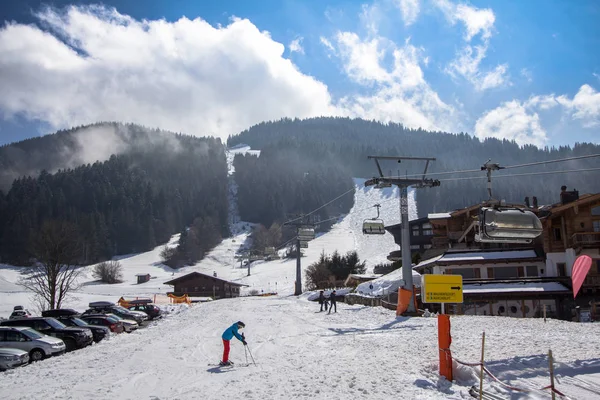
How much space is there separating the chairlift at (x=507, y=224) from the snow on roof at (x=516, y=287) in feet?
90.0

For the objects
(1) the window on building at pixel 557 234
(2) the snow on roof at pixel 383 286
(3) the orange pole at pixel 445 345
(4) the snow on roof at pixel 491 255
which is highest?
(1) the window on building at pixel 557 234

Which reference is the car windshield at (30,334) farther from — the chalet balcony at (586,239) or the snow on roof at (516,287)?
the chalet balcony at (586,239)

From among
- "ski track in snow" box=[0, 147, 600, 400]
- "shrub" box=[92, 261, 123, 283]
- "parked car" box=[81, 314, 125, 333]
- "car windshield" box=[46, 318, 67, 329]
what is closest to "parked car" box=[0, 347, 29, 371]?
"ski track in snow" box=[0, 147, 600, 400]

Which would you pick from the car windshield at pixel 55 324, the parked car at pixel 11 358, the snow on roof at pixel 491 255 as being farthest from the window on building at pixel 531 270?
the parked car at pixel 11 358

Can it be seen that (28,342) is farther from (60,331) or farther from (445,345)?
(445,345)

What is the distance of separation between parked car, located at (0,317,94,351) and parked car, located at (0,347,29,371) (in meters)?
4.64

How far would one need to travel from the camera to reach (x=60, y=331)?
24.2m

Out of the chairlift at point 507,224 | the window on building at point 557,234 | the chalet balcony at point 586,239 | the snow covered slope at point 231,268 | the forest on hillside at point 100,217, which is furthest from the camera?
the forest on hillside at point 100,217

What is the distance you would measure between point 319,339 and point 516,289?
911 inches

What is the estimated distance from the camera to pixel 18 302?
7231 cm

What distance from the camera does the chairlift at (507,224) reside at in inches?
517

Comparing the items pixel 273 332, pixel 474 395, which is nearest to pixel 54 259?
pixel 273 332

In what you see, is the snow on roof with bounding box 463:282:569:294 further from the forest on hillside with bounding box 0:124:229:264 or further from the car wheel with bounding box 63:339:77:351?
the forest on hillside with bounding box 0:124:229:264

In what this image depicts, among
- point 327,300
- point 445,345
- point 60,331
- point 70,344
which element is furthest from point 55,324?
point 445,345
